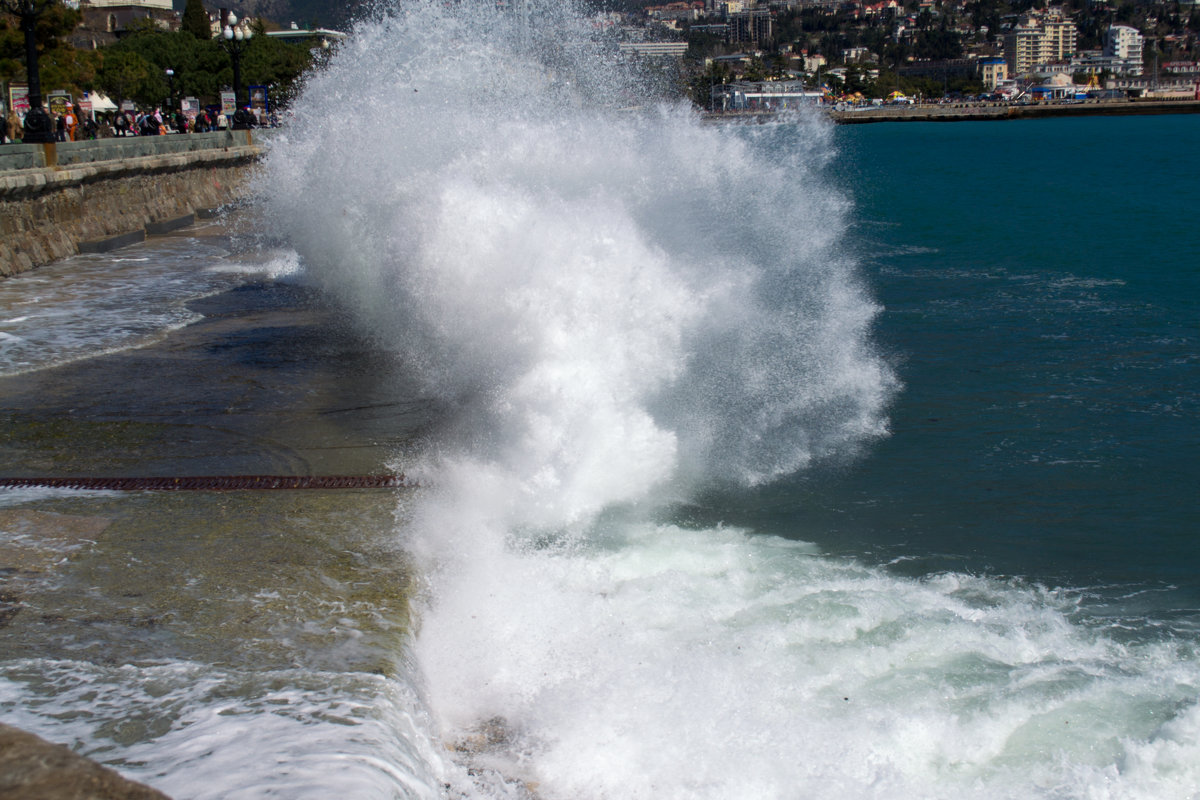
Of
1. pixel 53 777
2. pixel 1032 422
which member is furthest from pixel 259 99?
pixel 53 777

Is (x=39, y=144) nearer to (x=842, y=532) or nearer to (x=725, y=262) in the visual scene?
(x=725, y=262)

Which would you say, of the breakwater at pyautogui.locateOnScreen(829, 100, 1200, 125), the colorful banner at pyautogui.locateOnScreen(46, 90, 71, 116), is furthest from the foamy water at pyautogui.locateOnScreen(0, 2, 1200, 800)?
the breakwater at pyautogui.locateOnScreen(829, 100, 1200, 125)

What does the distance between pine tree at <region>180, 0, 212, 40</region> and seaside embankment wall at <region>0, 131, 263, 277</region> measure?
180 feet

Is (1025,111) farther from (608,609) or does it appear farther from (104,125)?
(608,609)

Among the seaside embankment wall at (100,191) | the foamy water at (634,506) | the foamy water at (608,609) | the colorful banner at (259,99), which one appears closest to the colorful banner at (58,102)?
the seaside embankment wall at (100,191)

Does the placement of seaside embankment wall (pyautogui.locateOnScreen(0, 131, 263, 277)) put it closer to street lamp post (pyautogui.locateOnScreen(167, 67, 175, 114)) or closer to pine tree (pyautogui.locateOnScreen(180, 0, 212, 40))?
street lamp post (pyautogui.locateOnScreen(167, 67, 175, 114))

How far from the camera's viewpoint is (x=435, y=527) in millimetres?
6621

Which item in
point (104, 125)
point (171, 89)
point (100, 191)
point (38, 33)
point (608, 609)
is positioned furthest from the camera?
point (171, 89)

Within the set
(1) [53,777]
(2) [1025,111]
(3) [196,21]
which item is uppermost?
(3) [196,21]

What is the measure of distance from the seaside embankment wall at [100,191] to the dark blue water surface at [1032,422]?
1465 cm

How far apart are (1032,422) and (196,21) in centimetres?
8424

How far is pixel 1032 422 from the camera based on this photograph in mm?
10438

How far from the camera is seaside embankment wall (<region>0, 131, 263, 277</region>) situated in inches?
739

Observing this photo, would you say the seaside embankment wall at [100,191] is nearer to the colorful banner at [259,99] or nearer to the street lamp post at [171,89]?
the colorful banner at [259,99]
